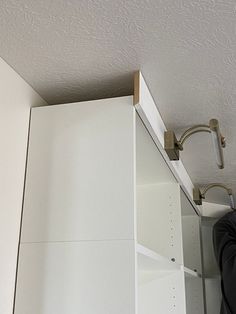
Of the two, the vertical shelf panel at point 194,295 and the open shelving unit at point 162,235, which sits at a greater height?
the open shelving unit at point 162,235

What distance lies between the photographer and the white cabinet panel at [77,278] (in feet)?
2.71

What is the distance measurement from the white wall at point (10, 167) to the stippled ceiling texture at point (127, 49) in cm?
5

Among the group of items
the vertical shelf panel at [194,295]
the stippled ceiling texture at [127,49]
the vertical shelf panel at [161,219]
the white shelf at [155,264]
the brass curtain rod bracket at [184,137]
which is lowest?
the vertical shelf panel at [194,295]

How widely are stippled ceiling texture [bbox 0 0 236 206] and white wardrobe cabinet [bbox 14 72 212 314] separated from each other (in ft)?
0.21

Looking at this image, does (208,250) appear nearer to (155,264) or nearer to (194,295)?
(194,295)

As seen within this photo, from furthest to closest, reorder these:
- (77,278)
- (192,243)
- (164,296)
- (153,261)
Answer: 1. (192,243)
2. (164,296)
3. (153,261)
4. (77,278)

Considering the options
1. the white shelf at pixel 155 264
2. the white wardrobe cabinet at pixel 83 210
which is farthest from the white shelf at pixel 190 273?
the white wardrobe cabinet at pixel 83 210

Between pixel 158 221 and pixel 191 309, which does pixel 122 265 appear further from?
pixel 191 309

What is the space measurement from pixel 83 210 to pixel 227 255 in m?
1.20

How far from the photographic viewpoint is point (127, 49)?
878 millimetres

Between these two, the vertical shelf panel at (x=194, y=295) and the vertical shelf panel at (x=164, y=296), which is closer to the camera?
the vertical shelf panel at (x=164, y=296)

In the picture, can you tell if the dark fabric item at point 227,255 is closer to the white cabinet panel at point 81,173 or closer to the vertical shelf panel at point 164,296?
the vertical shelf panel at point 164,296

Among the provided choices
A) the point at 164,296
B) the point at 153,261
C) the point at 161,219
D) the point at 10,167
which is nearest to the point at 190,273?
the point at 164,296

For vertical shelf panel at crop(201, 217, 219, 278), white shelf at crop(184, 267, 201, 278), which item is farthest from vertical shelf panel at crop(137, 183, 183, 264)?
vertical shelf panel at crop(201, 217, 219, 278)
